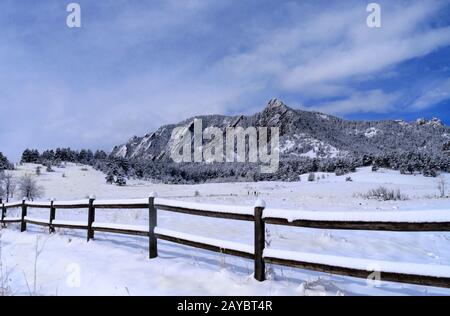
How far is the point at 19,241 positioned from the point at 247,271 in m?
9.27

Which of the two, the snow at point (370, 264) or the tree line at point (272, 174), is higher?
the tree line at point (272, 174)

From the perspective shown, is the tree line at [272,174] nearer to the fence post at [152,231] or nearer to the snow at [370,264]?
the fence post at [152,231]

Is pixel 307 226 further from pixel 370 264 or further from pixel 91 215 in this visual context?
pixel 91 215

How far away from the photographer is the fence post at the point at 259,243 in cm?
636

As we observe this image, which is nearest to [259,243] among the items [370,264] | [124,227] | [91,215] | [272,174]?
[370,264]

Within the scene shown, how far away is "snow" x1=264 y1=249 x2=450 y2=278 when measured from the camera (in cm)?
468

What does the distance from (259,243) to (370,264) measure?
76.1 inches

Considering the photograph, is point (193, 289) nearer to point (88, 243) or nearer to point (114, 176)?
point (88, 243)

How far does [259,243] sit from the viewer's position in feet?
21.1

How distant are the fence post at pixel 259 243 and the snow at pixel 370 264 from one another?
126 mm

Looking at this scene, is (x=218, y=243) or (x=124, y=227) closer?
(x=218, y=243)

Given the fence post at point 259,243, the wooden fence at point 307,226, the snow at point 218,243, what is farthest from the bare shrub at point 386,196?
the fence post at point 259,243

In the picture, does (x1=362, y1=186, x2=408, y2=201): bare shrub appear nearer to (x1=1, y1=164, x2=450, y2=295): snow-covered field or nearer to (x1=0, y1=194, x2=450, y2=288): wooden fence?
(x1=1, y1=164, x2=450, y2=295): snow-covered field

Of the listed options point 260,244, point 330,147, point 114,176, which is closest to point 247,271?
→ point 260,244
